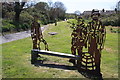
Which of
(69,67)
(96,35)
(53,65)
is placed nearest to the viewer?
(96,35)

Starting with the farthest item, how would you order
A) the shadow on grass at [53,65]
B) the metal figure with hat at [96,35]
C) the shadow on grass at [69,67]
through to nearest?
the shadow on grass at [53,65], the metal figure with hat at [96,35], the shadow on grass at [69,67]

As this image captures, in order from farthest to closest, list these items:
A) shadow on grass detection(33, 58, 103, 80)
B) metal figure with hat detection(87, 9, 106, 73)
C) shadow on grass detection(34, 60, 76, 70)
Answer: shadow on grass detection(34, 60, 76, 70)
metal figure with hat detection(87, 9, 106, 73)
shadow on grass detection(33, 58, 103, 80)

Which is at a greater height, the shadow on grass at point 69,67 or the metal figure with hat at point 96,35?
the metal figure with hat at point 96,35

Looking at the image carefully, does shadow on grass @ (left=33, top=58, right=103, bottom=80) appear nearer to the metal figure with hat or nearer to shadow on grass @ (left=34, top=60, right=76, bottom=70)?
shadow on grass @ (left=34, top=60, right=76, bottom=70)

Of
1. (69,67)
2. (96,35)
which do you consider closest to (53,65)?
(69,67)

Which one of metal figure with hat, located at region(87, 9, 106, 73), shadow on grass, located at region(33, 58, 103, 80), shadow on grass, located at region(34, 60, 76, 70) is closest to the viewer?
shadow on grass, located at region(33, 58, 103, 80)

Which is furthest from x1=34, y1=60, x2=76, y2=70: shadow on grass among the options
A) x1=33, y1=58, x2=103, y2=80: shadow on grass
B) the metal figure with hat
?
the metal figure with hat

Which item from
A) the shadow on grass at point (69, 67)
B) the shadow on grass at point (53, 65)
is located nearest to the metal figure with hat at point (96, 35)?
the shadow on grass at point (69, 67)

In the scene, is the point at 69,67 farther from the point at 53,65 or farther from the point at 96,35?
the point at 96,35

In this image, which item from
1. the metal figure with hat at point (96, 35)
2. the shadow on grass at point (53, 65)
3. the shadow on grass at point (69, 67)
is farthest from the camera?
the shadow on grass at point (53, 65)

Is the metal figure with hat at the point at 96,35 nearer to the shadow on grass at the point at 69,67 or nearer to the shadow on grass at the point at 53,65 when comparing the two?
the shadow on grass at the point at 69,67

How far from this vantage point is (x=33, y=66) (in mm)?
5883

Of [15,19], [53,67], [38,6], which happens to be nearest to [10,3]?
[15,19]

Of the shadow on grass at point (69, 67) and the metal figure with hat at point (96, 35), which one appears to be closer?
the shadow on grass at point (69, 67)
